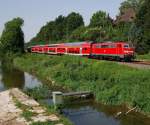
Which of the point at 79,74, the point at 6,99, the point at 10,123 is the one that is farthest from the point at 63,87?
the point at 10,123

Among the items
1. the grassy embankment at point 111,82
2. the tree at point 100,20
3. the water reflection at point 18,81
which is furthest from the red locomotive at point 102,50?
the tree at point 100,20

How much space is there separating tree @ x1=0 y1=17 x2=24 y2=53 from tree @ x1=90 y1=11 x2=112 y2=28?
21.3 m

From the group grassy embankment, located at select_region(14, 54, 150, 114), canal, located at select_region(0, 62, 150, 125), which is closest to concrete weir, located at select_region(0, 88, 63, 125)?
canal, located at select_region(0, 62, 150, 125)

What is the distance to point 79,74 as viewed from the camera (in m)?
37.1

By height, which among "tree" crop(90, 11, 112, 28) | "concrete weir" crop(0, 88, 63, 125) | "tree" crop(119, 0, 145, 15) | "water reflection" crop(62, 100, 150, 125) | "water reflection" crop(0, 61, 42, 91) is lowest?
"water reflection" crop(62, 100, 150, 125)

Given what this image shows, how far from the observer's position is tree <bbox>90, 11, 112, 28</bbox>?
103 metres

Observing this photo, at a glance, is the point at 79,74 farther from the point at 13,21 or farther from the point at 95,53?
the point at 13,21

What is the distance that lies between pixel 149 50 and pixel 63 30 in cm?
9539

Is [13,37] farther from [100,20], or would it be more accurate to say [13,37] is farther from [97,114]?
[97,114]

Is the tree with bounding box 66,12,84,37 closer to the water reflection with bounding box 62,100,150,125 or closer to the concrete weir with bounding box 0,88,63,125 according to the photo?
the concrete weir with bounding box 0,88,63,125

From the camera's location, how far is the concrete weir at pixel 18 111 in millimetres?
20672

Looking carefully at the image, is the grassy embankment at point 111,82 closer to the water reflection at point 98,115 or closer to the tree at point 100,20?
the water reflection at point 98,115

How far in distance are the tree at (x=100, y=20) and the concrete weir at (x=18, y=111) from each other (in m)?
74.7

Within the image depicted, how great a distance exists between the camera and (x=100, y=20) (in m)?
109
